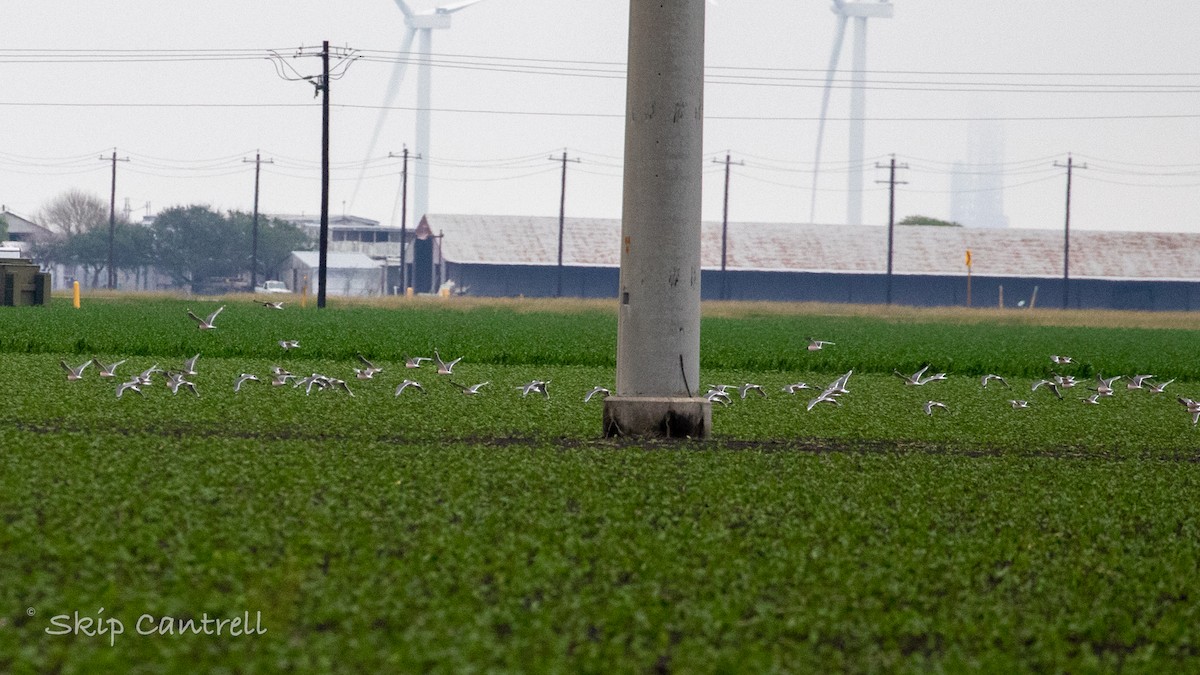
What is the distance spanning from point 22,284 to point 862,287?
4135cm

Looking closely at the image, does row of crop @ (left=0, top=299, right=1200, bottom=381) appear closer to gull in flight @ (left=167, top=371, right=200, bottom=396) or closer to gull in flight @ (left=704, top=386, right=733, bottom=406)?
gull in flight @ (left=704, top=386, right=733, bottom=406)

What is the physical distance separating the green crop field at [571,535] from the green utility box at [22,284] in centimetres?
2296

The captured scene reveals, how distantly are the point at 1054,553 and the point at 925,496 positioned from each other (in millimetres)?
1646

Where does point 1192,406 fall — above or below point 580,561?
above

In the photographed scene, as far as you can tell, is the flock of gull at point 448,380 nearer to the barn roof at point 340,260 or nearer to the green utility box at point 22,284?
the green utility box at point 22,284

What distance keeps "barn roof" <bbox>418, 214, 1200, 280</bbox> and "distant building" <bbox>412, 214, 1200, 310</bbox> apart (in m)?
0.08

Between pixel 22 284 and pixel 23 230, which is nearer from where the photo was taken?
pixel 22 284

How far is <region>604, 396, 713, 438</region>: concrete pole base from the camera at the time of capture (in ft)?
36.3

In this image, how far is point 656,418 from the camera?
11102 mm

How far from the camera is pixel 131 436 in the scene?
9.71 m

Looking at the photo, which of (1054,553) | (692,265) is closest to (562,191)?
(692,265)

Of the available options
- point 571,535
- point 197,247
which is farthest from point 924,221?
point 571,535

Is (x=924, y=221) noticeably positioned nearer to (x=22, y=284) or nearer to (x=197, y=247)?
(x=197, y=247)

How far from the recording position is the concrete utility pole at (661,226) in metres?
10.9
